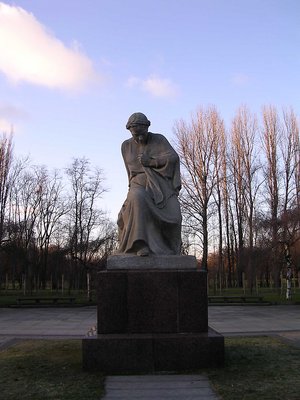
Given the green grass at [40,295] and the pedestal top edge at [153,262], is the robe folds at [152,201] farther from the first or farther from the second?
the green grass at [40,295]

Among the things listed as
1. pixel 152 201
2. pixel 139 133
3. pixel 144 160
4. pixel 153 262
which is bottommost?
pixel 153 262

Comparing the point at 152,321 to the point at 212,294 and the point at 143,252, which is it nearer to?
the point at 143,252

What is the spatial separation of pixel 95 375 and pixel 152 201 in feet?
8.25

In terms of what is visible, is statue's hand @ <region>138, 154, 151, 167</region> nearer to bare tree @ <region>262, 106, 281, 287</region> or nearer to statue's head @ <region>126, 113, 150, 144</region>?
statue's head @ <region>126, 113, 150, 144</region>

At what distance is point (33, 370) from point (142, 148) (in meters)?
3.55

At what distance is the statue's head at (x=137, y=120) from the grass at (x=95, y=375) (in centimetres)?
356

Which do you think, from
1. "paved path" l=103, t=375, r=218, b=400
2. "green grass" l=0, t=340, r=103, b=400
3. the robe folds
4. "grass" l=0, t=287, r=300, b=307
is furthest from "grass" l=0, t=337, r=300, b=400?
"grass" l=0, t=287, r=300, b=307

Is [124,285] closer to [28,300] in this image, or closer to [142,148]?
[142,148]

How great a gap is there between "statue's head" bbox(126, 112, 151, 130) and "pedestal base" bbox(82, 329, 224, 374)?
3.15 m

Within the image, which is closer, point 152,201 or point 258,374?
point 258,374

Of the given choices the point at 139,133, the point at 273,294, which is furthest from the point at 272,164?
the point at 139,133

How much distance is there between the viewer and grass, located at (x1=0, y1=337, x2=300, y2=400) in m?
5.02

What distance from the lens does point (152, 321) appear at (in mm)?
6375

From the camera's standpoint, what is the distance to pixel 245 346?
8.59 meters
